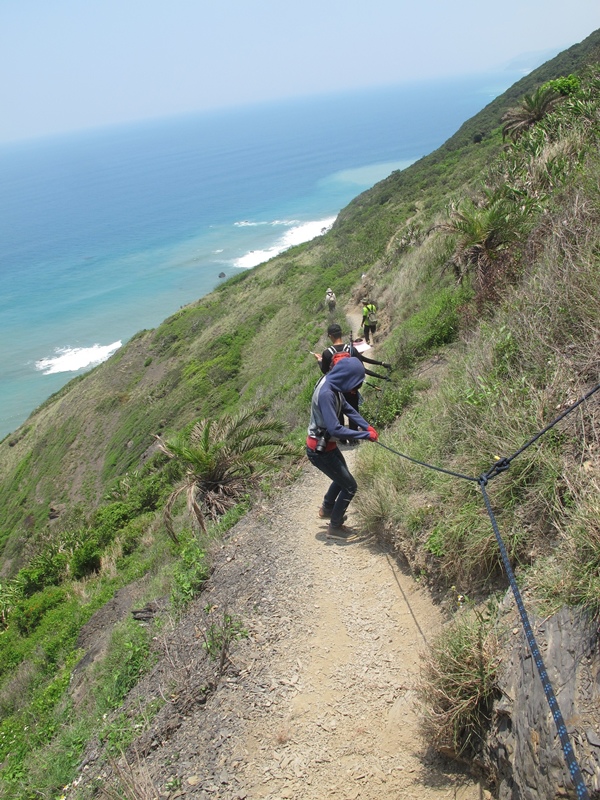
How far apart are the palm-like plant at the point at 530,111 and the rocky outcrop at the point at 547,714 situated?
2193cm

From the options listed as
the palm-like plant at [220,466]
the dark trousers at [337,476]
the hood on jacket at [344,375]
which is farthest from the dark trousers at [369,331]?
the hood on jacket at [344,375]

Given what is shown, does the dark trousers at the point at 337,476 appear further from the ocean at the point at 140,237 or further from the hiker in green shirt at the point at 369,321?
the ocean at the point at 140,237

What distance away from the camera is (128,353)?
138 ft

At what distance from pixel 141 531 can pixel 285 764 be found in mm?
11296

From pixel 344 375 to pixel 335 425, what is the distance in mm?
598

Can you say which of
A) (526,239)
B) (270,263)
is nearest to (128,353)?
(270,263)

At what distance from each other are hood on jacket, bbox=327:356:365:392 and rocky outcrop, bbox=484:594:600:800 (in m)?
3.07

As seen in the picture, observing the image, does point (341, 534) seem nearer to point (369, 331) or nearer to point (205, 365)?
point (369, 331)

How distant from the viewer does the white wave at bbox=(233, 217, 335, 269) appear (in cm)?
7756

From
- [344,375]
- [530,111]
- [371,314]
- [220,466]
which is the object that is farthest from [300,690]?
[530,111]

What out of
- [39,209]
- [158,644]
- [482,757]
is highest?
[39,209]

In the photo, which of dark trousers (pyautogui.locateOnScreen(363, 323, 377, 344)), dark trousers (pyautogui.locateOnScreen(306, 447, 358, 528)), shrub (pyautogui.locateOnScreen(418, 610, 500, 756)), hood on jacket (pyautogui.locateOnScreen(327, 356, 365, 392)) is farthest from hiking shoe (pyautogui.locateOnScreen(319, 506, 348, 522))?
dark trousers (pyautogui.locateOnScreen(363, 323, 377, 344))

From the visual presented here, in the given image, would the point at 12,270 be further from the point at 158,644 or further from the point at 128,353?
the point at 158,644

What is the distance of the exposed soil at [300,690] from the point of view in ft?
12.5
